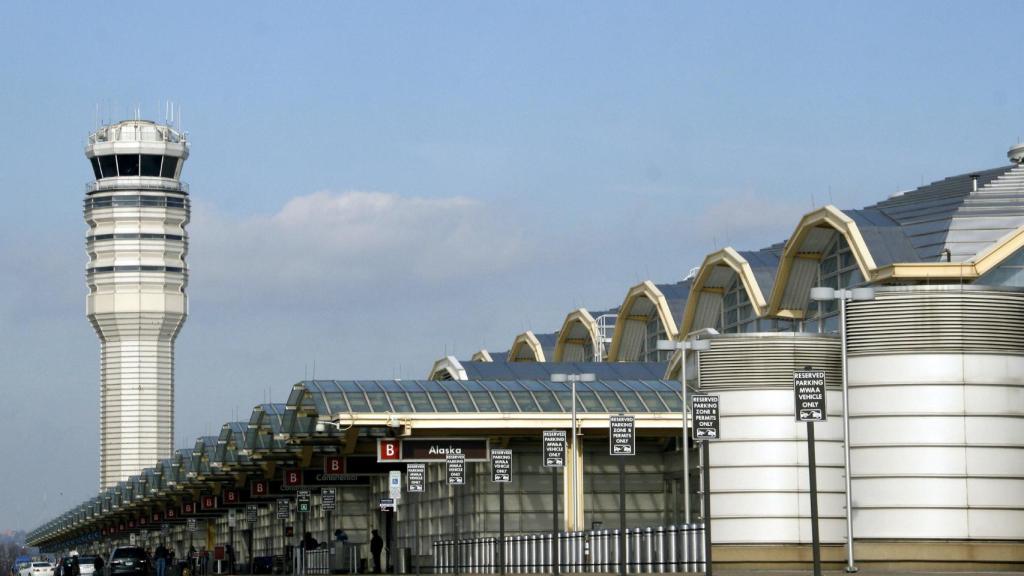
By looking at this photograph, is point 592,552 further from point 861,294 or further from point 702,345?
point 861,294

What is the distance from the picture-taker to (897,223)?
59.0 meters

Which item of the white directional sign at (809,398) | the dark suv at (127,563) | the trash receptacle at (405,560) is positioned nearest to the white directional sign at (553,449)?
the white directional sign at (809,398)

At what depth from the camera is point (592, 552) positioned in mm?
49688

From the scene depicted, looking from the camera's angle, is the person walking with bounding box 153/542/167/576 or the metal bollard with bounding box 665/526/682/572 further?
the person walking with bounding box 153/542/167/576

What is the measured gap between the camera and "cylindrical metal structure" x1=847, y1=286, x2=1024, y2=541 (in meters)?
40.9

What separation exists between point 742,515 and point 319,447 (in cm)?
2557

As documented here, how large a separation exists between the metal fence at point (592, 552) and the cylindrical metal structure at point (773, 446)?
3.13 ft

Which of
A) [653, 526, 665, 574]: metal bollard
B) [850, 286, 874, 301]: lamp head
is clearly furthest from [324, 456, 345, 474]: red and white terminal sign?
[850, 286, 874, 301]: lamp head

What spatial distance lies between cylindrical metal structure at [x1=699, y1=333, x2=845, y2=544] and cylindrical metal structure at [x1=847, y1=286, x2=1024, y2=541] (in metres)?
2.27

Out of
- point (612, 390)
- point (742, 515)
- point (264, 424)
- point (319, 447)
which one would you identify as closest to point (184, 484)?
point (264, 424)

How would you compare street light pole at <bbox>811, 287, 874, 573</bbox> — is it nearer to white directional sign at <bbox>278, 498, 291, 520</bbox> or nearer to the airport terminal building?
the airport terminal building

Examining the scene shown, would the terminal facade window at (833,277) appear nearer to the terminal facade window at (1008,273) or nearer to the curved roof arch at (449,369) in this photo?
the terminal facade window at (1008,273)

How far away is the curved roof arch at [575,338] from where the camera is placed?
91.7 m

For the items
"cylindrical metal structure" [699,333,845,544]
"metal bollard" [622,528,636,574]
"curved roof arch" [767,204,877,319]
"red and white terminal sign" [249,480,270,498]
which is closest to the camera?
"cylindrical metal structure" [699,333,845,544]
